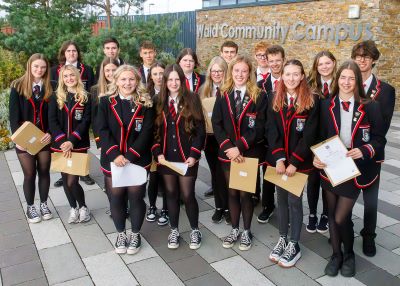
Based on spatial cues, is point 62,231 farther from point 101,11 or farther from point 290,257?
point 101,11

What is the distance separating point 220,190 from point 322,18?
840 cm

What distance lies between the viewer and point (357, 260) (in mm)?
3713

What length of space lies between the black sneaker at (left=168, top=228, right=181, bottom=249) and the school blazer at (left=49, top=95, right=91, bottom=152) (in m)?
1.37

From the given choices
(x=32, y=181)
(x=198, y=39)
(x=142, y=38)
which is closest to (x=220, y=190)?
(x=32, y=181)

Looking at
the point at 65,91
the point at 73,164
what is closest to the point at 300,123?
the point at 73,164

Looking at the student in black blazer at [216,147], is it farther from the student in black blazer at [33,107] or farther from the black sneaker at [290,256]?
the student in black blazer at [33,107]

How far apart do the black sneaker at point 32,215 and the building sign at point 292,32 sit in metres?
8.75

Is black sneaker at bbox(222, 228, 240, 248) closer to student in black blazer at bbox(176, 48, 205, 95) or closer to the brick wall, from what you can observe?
student in black blazer at bbox(176, 48, 205, 95)

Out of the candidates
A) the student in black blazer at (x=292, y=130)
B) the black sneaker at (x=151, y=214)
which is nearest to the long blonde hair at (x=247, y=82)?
the student in black blazer at (x=292, y=130)

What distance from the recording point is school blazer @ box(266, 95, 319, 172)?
11.1 ft

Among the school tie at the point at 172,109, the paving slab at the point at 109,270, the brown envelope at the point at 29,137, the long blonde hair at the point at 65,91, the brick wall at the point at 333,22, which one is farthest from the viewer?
the brick wall at the point at 333,22

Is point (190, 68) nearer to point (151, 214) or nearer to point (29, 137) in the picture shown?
point (151, 214)

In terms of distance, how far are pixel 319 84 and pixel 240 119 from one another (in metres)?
0.91

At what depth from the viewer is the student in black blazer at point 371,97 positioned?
11.7 feet
